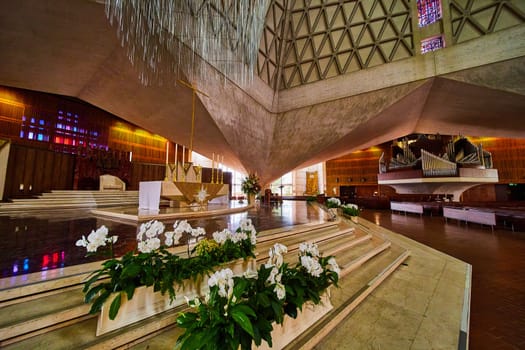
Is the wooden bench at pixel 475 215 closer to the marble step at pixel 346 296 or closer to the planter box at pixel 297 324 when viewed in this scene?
the marble step at pixel 346 296

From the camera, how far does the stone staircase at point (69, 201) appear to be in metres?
5.11

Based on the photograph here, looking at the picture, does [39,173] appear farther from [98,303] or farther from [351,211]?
[351,211]

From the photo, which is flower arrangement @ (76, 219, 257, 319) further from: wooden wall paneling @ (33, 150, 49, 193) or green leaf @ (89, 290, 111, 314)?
wooden wall paneling @ (33, 150, 49, 193)

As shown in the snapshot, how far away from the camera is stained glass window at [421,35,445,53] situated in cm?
787

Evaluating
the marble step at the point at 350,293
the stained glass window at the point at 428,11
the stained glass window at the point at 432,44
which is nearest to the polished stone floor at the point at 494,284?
the marble step at the point at 350,293

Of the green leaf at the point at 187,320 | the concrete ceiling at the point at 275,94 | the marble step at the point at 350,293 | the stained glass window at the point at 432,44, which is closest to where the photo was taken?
the green leaf at the point at 187,320

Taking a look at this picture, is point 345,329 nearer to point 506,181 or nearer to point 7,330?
point 7,330

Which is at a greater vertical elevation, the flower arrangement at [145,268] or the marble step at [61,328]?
the flower arrangement at [145,268]

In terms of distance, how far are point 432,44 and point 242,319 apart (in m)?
11.5

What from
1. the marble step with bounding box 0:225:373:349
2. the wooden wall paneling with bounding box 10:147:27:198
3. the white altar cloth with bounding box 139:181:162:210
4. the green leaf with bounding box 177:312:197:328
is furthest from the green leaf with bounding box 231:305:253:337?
the wooden wall paneling with bounding box 10:147:27:198

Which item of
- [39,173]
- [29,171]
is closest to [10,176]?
[29,171]

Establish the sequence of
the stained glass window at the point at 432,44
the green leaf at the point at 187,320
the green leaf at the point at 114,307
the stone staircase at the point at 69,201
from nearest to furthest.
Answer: the green leaf at the point at 187,320
the green leaf at the point at 114,307
the stone staircase at the point at 69,201
the stained glass window at the point at 432,44

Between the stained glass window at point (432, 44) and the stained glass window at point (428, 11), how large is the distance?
656 millimetres

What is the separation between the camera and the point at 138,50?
536 centimetres
